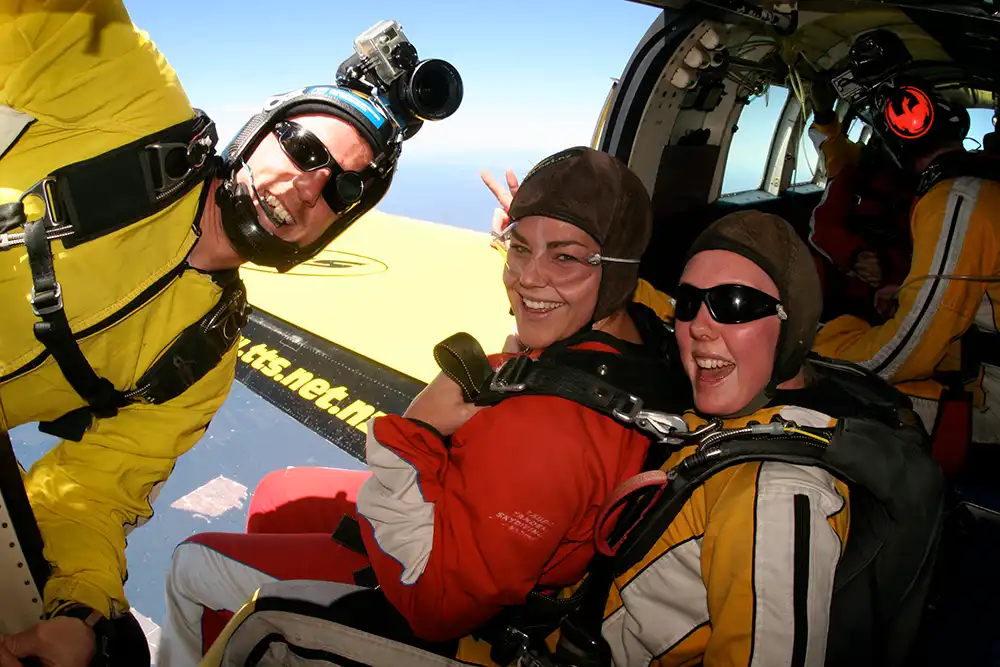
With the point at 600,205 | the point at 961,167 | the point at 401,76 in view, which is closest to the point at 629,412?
the point at 600,205

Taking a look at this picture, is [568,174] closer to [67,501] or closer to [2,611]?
[67,501]

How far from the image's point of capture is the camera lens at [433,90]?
64.1 inches

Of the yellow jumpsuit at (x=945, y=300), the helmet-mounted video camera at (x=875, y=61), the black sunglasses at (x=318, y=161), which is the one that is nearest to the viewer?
the black sunglasses at (x=318, y=161)

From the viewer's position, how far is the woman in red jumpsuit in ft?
4.12

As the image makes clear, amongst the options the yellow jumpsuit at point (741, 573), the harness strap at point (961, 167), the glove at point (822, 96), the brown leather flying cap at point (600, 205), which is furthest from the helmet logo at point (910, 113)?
the yellow jumpsuit at point (741, 573)

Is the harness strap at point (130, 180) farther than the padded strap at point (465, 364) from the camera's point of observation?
No

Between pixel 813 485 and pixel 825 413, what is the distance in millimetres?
283

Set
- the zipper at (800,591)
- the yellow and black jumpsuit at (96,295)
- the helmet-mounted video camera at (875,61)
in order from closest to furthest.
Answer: the zipper at (800,591) < the yellow and black jumpsuit at (96,295) < the helmet-mounted video camera at (875,61)

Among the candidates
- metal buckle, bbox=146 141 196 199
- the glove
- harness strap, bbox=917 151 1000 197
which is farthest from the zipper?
the glove

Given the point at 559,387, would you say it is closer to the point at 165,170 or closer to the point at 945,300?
the point at 165,170

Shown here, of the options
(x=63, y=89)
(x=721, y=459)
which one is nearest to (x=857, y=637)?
(x=721, y=459)

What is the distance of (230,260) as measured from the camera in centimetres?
156

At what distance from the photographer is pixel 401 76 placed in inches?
65.8

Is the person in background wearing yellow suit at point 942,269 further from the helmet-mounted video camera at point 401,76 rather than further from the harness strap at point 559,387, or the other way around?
the helmet-mounted video camera at point 401,76
